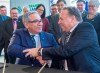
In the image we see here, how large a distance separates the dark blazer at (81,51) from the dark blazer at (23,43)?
0.39 meters

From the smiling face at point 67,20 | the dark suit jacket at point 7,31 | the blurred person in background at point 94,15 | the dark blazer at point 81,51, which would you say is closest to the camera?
the dark blazer at point 81,51

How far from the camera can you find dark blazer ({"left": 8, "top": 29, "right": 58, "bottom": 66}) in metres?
2.18

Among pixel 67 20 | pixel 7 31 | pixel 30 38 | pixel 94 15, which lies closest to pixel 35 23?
pixel 30 38

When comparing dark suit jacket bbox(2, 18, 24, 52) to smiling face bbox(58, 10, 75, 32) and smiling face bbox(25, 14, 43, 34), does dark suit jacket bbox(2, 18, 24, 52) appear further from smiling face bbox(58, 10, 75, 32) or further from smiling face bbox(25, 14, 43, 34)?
smiling face bbox(58, 10, 75, 32)

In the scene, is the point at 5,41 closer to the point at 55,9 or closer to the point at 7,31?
the point at 7,31

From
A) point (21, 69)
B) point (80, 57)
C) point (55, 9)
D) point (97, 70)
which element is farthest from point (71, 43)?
point (55, 9)

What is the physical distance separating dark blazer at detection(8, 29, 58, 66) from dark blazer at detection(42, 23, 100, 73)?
39 cm

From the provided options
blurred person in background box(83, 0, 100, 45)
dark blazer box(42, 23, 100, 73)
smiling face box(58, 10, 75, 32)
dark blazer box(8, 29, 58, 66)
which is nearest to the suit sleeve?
dark blazer box(42, 23, 100, 73)

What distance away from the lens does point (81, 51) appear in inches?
71.0

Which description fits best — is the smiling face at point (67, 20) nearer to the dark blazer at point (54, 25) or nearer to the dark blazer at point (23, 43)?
the dark blazer at point (23, 43)

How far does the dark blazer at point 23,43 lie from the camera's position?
2.18 meters

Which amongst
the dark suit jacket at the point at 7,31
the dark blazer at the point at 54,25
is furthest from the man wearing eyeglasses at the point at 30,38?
the dark suit jacket at the point at 7,31

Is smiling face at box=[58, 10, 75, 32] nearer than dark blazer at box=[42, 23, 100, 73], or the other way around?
dark blazer at box=[42, 23, 100, 73]

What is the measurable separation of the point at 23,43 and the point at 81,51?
690 mm
